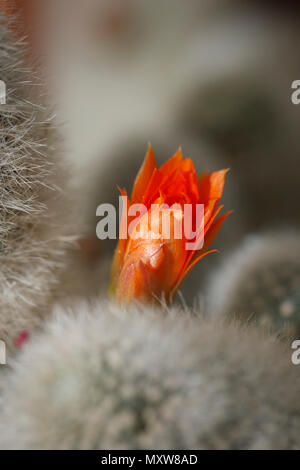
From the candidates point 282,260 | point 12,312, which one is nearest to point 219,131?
point 282,260

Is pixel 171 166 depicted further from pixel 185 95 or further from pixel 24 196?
pixel 185 95

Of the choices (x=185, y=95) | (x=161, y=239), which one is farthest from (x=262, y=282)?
(x=185, y=95)

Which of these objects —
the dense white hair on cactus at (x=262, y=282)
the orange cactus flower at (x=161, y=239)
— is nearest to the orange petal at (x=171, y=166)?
the orange cactus flower at (x=161, y=239)

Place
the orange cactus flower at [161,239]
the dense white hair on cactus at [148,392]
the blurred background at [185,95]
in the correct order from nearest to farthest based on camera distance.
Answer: the dense white hair on cactus at [148,392] < the orange cactus flower at [161,239] < the blurred background at [185,95]

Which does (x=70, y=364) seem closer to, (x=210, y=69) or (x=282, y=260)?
(x=282, y=260)

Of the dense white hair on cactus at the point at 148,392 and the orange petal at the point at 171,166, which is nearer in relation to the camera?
the dense white hair on cactus at the point at 148,392

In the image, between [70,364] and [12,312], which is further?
[12,312]

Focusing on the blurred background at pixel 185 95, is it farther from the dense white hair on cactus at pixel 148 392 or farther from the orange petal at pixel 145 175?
the dense white hair on cactus at pixel 148 392
